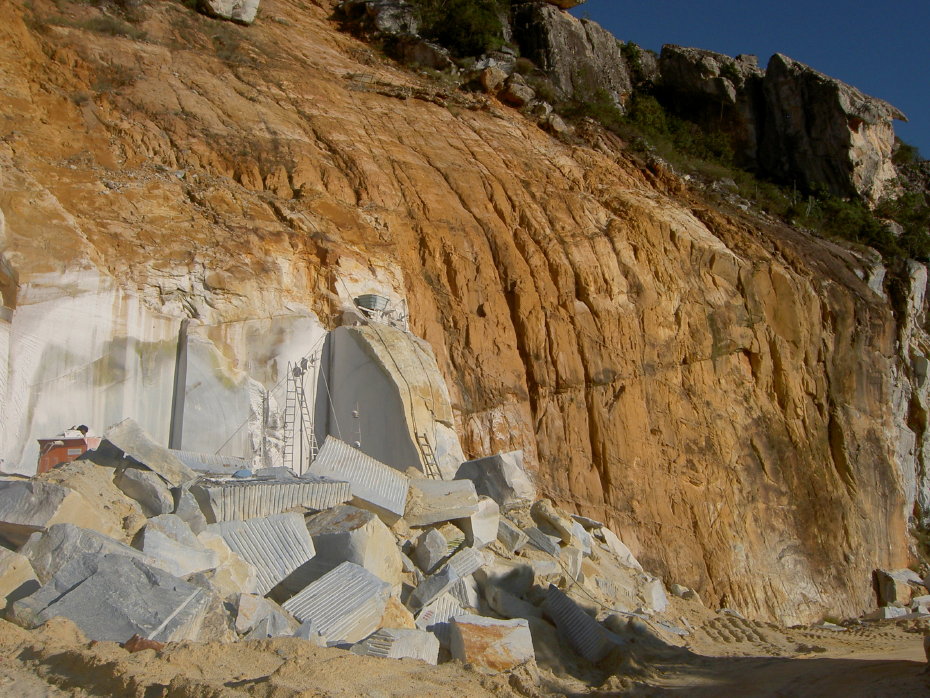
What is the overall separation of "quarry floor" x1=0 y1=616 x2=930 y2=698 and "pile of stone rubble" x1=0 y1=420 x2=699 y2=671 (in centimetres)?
23

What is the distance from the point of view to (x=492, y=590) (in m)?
6.84

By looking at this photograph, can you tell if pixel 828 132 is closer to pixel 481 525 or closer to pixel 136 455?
pixel 481 525

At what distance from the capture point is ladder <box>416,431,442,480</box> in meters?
9.95

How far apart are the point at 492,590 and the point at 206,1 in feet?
50.2

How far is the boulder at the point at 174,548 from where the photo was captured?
16.5 feet

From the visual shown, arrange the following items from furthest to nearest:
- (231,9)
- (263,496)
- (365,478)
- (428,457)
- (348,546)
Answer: (231,9) → (428,457) → (365,478) → (263,496) → (348,546)

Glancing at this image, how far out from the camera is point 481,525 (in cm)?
777

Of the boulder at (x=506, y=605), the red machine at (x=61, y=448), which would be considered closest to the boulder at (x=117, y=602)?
the boulder at (x=506, y=605)

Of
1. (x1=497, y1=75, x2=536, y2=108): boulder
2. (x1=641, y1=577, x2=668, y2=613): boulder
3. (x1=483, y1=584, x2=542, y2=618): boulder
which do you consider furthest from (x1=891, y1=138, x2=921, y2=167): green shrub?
(x1=483, y1=584, x2=542, y2=618): boulder

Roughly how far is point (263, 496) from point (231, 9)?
1456 centimetres

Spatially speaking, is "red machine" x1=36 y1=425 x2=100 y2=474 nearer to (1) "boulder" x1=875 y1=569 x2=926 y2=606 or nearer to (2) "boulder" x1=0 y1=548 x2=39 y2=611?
(2) "boulder" x1=0 y1=548 x2=39 y2=611

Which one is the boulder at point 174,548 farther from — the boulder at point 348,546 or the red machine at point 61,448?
the red machine at point 61,448

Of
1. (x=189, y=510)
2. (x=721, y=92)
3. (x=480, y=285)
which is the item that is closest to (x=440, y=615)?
(x=189, y=510)

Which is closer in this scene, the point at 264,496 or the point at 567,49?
the point at 264,496
